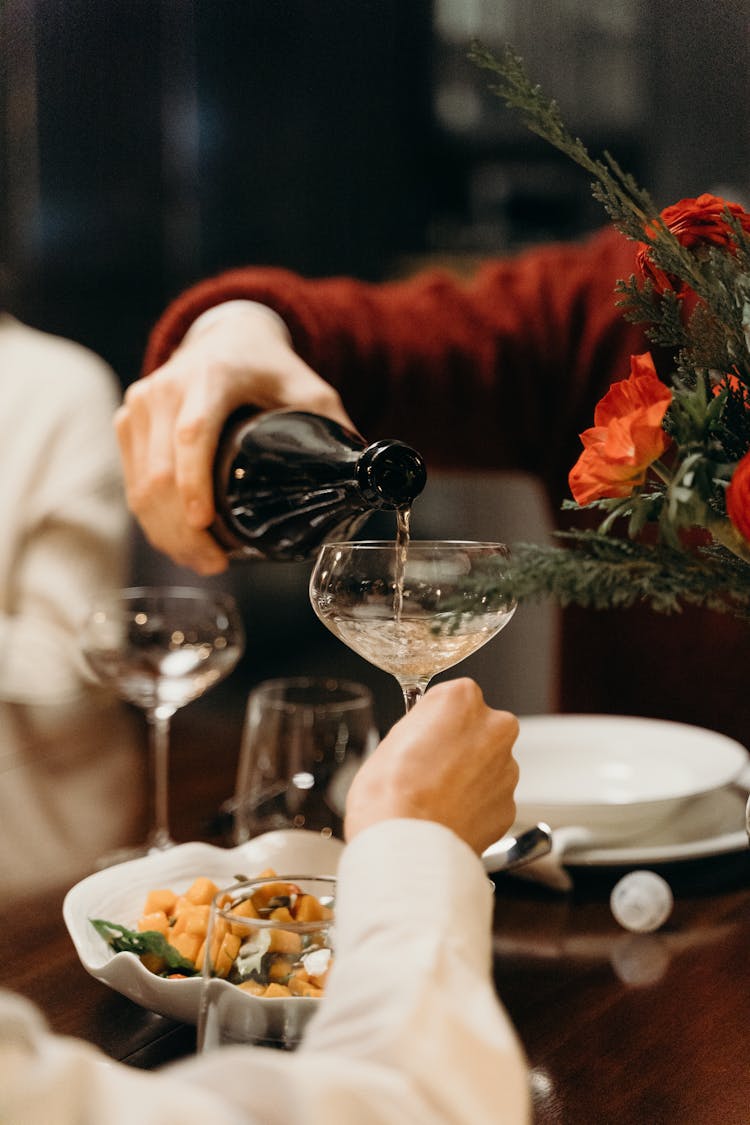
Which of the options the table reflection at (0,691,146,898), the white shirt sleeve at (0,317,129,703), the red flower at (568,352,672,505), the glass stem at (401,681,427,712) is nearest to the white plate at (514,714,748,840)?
the glass stem at (401,681,427,712)

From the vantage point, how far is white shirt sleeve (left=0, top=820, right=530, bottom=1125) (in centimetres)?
31

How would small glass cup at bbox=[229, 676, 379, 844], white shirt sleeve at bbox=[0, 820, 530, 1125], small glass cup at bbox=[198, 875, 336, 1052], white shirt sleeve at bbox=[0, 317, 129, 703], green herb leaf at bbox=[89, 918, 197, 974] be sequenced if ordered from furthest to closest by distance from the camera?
white shirt sleeve at bbox=[0, 317, 129, 703]
small glass cup at bbox=[229, 676, 379, 844]
green herb leaf at bbox=[89, 918, 197, 974]
small glass cup at bbox=[198, 875, 336, 1052]
white shirt sleeve at bbox=[0, 820, 530, 1125]

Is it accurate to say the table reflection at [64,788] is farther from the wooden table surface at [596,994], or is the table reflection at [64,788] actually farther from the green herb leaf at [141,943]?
the green herb leaf at [141,943]

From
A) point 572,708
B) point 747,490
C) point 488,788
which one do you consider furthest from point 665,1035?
point 572,708

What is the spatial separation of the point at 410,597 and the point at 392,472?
95 mm

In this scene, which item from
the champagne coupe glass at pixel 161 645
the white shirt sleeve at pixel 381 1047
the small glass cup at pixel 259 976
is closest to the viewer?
the white shirt sleeve at pixel 381 1047

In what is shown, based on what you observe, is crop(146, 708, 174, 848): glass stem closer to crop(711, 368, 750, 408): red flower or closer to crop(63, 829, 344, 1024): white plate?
crop(63, 829, 344, 1024): white plate

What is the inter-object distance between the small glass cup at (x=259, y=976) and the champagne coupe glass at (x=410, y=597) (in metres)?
0.16

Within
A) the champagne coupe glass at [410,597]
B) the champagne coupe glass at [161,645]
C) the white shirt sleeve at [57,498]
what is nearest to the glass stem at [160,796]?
the champagne coupe glass at [161,645]

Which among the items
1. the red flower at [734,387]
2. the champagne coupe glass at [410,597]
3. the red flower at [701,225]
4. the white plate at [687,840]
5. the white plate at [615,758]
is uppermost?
the red flower at [701,225]

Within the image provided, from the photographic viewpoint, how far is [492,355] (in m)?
1.41

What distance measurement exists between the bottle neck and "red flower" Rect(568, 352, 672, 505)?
0.20 meters

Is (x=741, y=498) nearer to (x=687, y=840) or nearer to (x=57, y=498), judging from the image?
(x=687, y=840)

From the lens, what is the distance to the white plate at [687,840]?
719 mm
